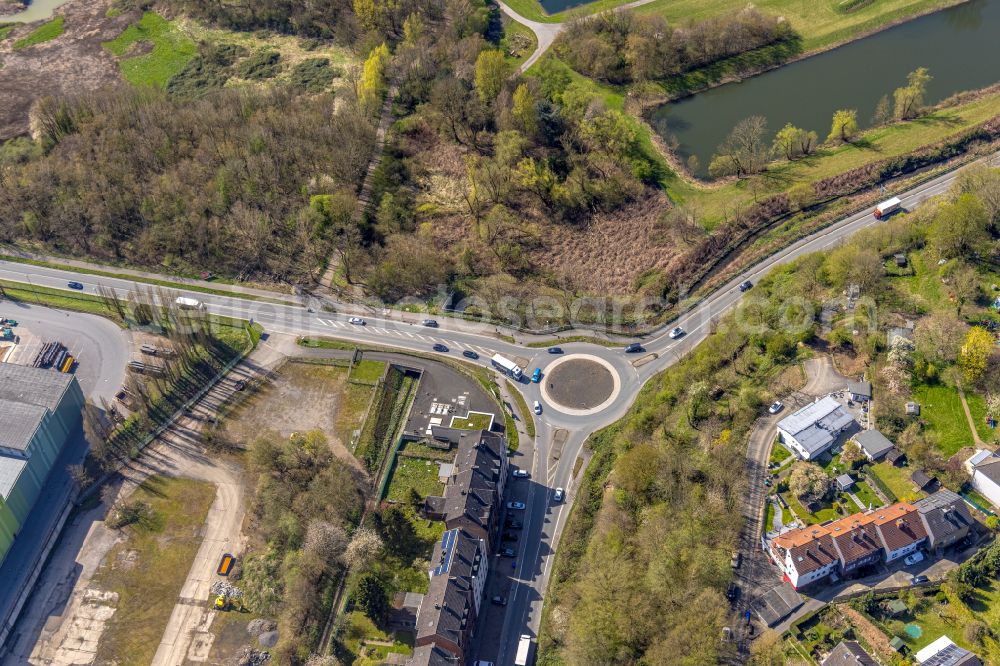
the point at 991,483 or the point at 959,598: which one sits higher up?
the point at 991,483

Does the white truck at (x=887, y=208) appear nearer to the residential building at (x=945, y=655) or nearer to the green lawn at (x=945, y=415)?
the green lawn at (x=945, y=415)

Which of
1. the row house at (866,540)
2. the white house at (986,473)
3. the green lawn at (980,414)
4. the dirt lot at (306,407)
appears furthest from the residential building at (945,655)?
the dirt lot at (306,407)

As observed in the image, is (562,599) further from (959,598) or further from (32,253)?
(32,253)

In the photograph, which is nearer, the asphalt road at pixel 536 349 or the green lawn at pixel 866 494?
the green lawn at pixel 866 494

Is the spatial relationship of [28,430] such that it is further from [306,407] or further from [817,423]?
[817,423]

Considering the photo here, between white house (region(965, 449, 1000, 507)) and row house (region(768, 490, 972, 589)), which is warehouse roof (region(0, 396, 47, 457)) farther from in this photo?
white house (region(965, 449, 1000, 507))

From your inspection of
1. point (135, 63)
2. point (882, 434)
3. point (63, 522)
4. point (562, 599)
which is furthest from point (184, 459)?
point (135, 63)

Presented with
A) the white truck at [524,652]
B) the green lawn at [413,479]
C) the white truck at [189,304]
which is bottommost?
the white truck at [524,652]

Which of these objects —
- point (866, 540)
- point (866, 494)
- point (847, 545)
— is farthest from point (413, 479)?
point (866, 494)
